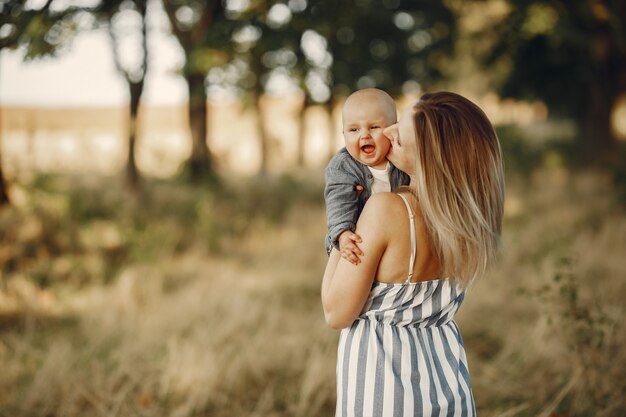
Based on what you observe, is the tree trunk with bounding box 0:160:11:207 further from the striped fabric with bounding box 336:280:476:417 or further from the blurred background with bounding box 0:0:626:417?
the striped fabric with bounding box 336:280:476:417

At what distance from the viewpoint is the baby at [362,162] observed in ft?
6.06

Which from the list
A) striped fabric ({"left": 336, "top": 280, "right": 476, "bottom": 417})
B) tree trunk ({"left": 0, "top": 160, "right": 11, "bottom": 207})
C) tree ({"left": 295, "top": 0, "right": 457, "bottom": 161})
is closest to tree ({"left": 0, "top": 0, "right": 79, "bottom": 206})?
tree trunk ({"left": 0, "top": 160, "right": 11, "bottom": 207})

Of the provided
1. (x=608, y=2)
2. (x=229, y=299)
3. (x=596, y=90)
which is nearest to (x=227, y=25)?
(x=229, y=299)

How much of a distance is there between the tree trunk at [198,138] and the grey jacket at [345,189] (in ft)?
23.0

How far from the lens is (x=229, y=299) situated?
527 cm

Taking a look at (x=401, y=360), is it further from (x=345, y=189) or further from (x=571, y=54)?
(x=571, y=54)

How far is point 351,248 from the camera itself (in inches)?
64.8

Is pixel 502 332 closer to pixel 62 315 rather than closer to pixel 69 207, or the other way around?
pixel 62 315

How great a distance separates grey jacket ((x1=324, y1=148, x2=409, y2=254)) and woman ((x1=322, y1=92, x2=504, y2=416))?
92mm

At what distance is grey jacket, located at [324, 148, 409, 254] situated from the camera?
1.78 m

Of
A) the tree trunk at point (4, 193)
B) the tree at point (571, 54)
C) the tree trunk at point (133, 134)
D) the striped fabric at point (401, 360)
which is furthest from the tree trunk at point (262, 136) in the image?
the striped fabric at point (401, 360)

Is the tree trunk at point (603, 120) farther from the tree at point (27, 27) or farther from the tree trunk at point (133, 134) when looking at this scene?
the tree at point (27, 27)

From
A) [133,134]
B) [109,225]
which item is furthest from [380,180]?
[133,134]

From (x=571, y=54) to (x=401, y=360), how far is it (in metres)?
12.9
